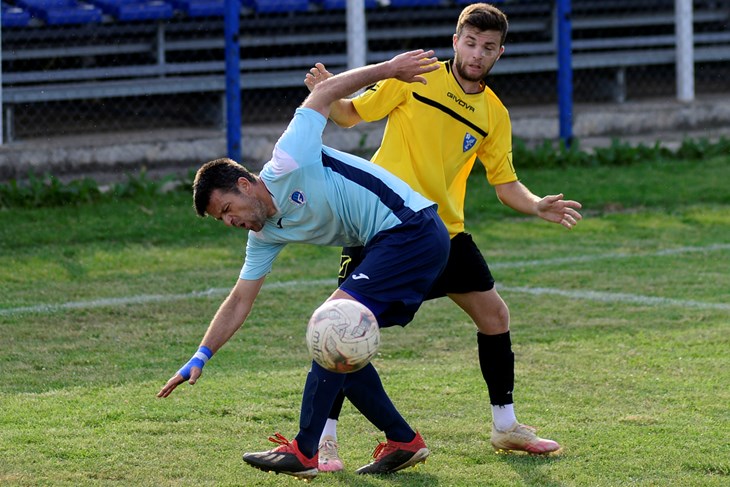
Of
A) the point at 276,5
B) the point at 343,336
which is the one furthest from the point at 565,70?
the point at 343,336

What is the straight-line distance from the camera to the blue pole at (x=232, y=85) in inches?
464

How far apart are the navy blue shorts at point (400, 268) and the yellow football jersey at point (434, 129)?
45cm

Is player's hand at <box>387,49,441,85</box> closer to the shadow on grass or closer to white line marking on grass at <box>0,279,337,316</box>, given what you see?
the shadow on grass

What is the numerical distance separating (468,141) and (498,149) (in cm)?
20

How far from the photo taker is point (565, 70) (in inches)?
524

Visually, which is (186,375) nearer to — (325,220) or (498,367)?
(325,220)

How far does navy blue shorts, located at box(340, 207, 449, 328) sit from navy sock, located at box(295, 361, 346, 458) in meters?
0.28

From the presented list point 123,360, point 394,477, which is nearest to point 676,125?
point 123,360

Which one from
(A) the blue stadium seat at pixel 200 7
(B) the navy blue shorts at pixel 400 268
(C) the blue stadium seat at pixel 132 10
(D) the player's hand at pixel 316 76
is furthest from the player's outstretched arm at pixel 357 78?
(A) the blue stadium seat at pixel 200 7

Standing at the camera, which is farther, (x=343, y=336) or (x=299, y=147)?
(x=299, y=147)

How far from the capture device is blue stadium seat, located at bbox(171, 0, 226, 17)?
1353cm

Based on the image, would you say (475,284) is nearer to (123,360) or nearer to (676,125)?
(123,360)

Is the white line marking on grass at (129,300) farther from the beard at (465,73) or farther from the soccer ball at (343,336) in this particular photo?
the soccer ball at (343,336)

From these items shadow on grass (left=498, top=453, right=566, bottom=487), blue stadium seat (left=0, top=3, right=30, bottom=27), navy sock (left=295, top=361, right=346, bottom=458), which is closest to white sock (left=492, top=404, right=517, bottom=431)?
shadow on grass (left=498, top=453, right=566, bottom=487)
